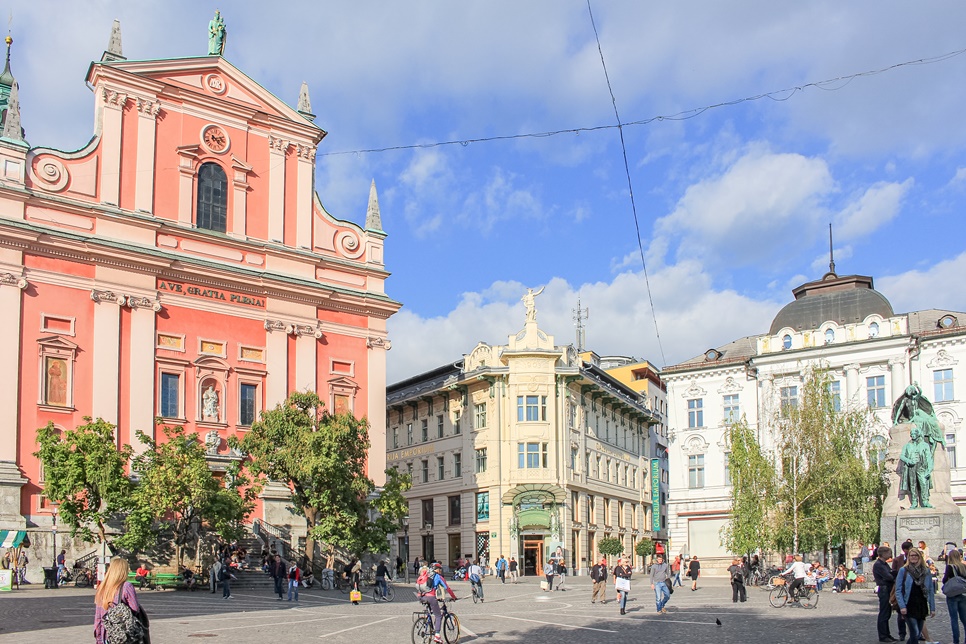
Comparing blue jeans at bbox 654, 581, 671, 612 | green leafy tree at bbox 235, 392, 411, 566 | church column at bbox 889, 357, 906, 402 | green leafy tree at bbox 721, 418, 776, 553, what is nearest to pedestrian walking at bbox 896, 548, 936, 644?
blue jeans at bbox 654, 581, 671, 612

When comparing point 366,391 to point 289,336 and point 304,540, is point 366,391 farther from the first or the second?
point 304,540

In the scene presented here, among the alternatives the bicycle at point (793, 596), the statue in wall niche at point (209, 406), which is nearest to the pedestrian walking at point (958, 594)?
the bicycle at point (793, 596)

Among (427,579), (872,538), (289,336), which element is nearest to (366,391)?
(289,336)

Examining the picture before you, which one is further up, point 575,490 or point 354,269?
point 354,269

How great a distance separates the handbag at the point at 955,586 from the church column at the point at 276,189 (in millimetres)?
35904

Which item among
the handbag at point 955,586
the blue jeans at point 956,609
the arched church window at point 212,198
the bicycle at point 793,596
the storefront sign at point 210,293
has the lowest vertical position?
the bicycle at point 793,596

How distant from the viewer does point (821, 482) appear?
154 feet

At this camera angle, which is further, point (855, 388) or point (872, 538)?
point (855, 388)

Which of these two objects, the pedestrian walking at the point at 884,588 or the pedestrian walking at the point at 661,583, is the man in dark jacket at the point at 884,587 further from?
the pedestrian walking at the point at 661,583

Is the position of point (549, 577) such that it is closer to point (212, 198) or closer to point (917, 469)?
point (917, 469)

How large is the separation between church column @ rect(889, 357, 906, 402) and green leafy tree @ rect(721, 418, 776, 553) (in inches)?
400

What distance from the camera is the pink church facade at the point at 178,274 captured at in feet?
131

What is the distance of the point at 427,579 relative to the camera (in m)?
22.2

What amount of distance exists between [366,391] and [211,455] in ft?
28.4
